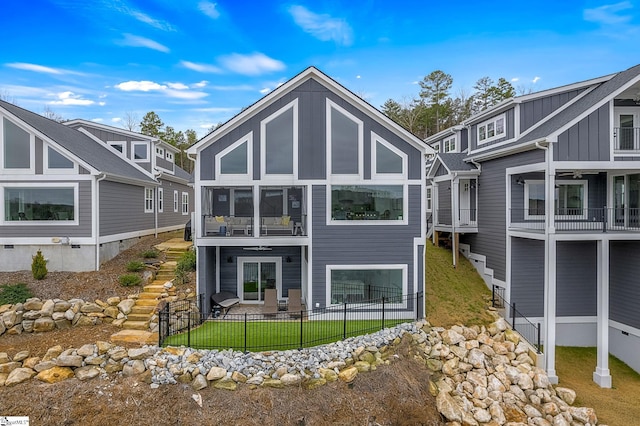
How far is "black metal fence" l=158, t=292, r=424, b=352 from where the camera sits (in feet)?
30.6

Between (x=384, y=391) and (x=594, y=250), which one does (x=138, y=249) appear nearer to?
(x=384, y=391)

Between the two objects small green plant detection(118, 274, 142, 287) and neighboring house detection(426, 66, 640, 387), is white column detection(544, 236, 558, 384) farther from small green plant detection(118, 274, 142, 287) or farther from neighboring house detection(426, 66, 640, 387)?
small green plant detection(118, 274, 142, 287)

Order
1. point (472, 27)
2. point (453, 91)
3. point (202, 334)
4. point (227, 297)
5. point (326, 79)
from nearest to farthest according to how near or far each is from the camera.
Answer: point (202, 334) < point (326, 79) < point (227, 297) < point (472, 27) < point (453, 91)

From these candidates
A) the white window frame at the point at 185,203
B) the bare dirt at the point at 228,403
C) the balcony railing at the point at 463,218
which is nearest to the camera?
the bare dirt at the point at 228,403

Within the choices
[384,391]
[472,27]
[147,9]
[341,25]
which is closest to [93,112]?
[147,9]

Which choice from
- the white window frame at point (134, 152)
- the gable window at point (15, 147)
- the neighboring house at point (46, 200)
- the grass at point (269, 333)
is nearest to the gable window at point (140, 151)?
the white window frame at point (134, 152)

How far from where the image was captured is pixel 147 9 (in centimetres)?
1464

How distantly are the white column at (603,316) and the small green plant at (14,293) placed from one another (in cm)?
1977

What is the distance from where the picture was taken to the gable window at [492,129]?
13.8m

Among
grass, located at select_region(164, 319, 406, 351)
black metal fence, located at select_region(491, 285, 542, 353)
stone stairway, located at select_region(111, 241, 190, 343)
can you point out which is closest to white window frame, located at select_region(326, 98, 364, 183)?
grass, located at select_region(164, 319, 406, 351)

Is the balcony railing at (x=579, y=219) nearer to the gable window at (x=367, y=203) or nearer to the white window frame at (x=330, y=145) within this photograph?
the gable window at (x=367, y=203)

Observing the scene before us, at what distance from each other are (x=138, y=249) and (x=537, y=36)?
80.6 ft

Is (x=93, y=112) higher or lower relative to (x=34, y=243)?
higher

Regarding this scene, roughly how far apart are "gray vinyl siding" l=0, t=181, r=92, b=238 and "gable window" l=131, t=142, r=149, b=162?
21.9ft
